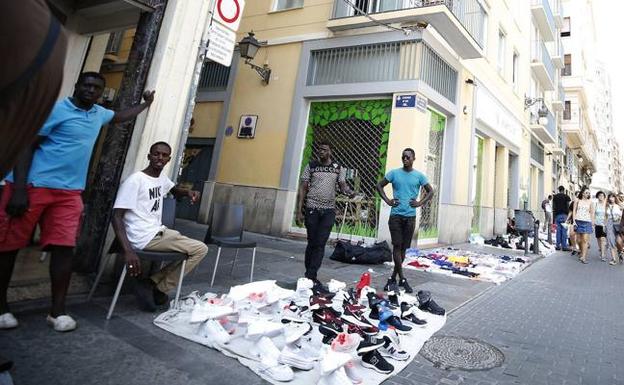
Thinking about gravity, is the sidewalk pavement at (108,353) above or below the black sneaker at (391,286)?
below

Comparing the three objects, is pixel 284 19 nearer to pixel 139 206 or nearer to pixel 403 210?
pixel 403 210

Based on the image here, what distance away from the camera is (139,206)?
303 cm

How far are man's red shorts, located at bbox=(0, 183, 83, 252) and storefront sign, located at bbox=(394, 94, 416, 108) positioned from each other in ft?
22.9

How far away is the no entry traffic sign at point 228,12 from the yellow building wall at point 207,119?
6870mm

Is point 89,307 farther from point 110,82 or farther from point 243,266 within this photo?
point 110,82

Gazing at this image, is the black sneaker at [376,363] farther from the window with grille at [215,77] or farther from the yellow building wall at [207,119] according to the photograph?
the window with grille at [215,77]

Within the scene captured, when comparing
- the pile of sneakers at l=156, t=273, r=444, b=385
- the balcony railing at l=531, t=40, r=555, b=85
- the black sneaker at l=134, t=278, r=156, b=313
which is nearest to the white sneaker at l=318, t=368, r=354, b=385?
the pile of sneakers at l=156, t=273, r=444, b=385

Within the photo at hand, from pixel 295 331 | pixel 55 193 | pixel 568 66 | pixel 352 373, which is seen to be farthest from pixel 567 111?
pixel 55 193

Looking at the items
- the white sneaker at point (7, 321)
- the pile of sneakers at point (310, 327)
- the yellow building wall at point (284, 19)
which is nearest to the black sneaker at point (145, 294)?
the pile of sneakers at point (310, 327)

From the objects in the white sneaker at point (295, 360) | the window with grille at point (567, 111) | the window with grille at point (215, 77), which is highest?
the window with grille at point (567, 111)

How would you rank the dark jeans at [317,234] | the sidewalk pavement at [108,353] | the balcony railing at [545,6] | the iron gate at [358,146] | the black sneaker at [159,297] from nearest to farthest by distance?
the sidewalk pavement at [108,353], the black sneaker at [159,297], the dark jeans at [317,234], the iron gate at [358,146], the balcony railing at [545,6]

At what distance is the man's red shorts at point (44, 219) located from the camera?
2.45 meters

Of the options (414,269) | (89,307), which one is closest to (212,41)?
(89,307)

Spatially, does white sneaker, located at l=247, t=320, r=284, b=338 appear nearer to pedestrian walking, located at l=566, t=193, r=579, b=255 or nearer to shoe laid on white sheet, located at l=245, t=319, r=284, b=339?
shoe laid on white sheet, located at l=245, t=319, r=284, b=339
